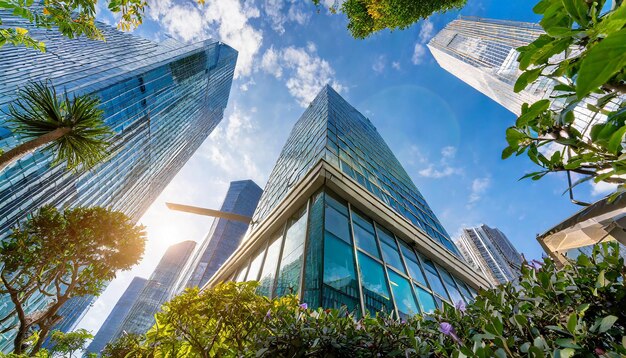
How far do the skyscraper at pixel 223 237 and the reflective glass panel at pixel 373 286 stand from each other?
63.5 meters

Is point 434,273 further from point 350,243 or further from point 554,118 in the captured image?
point 554,118

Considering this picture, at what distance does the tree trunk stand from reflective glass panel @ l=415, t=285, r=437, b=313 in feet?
28.0

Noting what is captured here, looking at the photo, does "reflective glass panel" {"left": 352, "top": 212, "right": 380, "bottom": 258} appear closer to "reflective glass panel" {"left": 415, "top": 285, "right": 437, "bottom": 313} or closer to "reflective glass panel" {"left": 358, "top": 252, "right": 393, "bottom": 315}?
"reflective glass panel" {"left": 358, "top": 252, "right": 393, "bottom": 315}

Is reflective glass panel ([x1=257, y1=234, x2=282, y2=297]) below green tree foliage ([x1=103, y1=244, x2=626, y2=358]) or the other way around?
the other way around

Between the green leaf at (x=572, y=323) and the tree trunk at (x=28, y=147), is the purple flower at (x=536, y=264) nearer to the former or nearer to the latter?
the green leaf at (x=572, y=323)

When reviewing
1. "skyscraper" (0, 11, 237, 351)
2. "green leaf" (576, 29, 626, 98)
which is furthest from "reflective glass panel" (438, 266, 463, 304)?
"skyscraper" (0, 11, 237, 351)

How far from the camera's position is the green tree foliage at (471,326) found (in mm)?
1181

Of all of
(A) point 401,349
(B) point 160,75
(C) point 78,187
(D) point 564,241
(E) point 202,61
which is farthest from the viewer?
(E) point 202,61

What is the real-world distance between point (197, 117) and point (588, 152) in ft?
234

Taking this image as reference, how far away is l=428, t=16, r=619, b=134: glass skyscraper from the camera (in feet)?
186

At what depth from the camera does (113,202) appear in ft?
137

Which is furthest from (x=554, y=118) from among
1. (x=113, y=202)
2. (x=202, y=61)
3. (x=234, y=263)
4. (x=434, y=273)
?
(x=202, y=61)

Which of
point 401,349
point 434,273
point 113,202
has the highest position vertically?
point 113,202

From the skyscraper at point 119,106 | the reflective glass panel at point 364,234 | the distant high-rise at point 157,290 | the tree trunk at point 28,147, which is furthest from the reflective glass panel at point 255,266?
the distant high-rise at point 157,290
